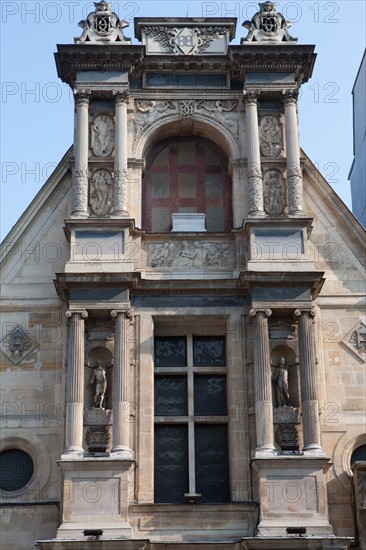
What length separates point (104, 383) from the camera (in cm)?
2047

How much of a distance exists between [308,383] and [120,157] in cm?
599

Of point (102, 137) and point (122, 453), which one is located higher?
point (102, 137)

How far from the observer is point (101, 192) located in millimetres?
22172

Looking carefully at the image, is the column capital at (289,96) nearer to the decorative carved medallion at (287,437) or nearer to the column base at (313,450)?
the decorative carved medallion at (287,437)

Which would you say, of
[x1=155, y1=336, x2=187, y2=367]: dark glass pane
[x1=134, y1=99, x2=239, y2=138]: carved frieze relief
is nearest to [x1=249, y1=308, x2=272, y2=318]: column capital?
[x1=155, y1=336, x2=187, y2=367]: dark glass pane

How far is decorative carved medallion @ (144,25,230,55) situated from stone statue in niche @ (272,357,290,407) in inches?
292

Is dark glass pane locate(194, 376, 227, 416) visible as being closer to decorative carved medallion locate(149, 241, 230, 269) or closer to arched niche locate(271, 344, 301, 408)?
arched niche locate(271, 344, 301, 408)

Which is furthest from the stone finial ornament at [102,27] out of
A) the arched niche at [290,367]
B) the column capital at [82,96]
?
the arched niche at [290,367]

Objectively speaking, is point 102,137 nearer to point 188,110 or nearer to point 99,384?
point 188,110

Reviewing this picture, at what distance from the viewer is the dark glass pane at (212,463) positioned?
20.5m

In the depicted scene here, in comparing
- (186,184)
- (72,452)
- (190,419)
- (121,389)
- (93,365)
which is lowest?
(72,452)

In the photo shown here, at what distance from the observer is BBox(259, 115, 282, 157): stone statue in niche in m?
22.6

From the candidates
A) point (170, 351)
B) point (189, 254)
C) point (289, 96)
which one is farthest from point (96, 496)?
point (289, 96)

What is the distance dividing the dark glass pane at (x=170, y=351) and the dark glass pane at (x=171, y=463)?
129 centimetres
